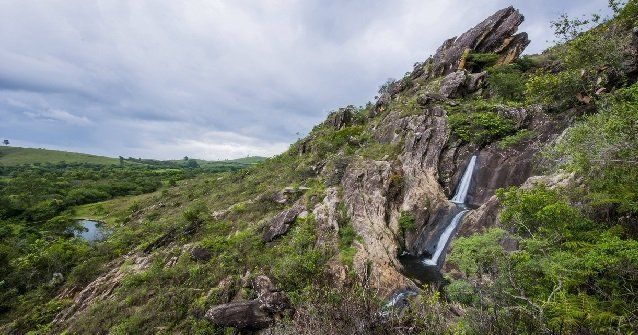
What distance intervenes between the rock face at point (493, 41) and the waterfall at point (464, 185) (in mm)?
22380

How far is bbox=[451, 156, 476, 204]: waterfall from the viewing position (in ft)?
94.6

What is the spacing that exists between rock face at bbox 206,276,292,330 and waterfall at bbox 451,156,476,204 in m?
17.8

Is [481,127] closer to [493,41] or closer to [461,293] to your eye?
[461,293]

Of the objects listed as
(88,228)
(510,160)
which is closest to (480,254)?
(510,160)

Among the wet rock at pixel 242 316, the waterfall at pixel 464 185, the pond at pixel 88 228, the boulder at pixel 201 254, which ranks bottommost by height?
the pond at pixel 88 228

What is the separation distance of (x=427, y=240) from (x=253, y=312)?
14.1m

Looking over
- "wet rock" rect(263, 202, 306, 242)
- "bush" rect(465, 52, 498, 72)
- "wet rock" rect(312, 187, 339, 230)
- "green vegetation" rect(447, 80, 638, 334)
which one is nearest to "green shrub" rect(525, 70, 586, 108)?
"green vegetation" rect(447, 80, 638, 334)

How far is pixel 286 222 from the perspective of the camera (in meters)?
26.4

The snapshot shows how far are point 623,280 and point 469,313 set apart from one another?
14.3ft

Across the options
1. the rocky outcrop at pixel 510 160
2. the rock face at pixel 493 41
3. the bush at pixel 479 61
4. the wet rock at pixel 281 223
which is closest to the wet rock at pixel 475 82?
the bush at pixel 479 61

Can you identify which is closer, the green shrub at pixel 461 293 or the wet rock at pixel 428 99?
the green shrub at pixel 461 293

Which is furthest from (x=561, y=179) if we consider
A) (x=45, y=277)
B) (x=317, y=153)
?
(x=45, y=277)

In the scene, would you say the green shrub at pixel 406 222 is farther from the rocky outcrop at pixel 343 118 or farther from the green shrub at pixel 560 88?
the rocky outcrop at pixel 343 118

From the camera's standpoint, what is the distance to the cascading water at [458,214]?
79.3ft
